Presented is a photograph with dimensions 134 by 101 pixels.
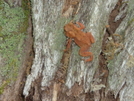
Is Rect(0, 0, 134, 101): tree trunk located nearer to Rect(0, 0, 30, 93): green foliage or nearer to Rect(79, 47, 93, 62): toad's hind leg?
Rect(79, 47, 93, 62): toad's hind leg

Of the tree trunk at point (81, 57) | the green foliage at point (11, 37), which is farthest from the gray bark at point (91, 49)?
the green foliage at point (11, 37)

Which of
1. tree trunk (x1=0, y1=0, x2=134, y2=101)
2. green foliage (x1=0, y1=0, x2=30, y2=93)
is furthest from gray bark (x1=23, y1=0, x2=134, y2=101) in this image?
green foliage (x1=0, y1=0, x2=30, y2=93)

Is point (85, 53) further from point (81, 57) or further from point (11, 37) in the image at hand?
point (11, 37)

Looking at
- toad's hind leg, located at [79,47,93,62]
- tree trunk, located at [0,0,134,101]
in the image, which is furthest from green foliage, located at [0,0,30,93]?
toad's hind leg, located at [79,47,93,62]

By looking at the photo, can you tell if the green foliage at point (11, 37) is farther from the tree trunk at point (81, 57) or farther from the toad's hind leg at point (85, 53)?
the toad's hind leg at point (85, 53)

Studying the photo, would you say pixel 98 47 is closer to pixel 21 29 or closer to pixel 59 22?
pixel 59 22

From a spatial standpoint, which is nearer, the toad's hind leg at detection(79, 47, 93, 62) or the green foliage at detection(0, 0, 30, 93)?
the toad's hind leg at detection(79, 47, 93, 62)

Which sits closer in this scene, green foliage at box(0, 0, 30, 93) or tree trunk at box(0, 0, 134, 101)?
tree trunk at box(0, 0, 134, 101)

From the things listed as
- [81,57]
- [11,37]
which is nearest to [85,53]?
[81,57]

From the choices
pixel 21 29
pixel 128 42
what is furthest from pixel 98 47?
pixel 21 29
